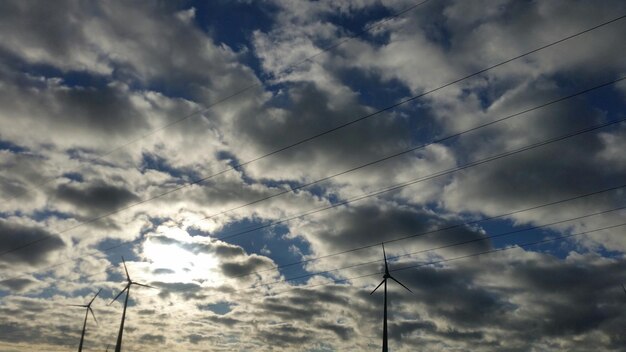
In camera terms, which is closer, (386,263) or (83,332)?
(386,263)

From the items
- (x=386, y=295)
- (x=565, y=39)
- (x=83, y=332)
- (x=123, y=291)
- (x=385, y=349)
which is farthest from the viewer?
(x=83, y=332)

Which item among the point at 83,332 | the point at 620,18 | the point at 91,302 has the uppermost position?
the point at 620,18

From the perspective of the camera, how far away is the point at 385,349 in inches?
→ 3671

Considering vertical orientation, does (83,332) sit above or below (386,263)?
below

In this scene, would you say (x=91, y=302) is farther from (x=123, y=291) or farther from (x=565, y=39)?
(x=565, y=39)

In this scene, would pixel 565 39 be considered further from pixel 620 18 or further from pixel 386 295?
pixel 386 295

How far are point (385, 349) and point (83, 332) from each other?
147262 millimetres

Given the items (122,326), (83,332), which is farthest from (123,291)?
(83,332)

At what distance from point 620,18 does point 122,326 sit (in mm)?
134802

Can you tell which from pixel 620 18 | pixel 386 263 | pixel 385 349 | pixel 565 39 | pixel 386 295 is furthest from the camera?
pixel 386 263

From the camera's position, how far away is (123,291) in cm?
14812

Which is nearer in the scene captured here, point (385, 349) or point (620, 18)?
point (620, 18)

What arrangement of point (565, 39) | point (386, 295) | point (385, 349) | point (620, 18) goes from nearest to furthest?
point (620, 18) < point (565, 39) < point (385, 349) < point (386, 295)

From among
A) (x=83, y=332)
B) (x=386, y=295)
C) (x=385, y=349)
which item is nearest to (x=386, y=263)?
(x=386, y=295)
